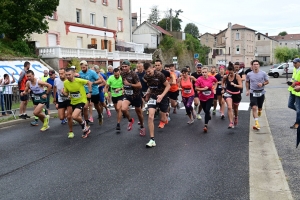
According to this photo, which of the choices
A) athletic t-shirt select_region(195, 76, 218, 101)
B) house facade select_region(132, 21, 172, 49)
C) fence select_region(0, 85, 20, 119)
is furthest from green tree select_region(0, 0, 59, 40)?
house facade select_region(132, 21, 172, 49)

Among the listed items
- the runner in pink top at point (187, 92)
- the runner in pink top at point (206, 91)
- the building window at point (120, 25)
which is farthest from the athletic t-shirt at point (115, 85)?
the building window at point (120, 25)

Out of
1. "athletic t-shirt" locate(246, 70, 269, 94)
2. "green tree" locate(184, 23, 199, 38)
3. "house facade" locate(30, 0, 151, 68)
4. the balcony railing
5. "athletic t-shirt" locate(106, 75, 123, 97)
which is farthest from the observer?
"green tree" locate(184, 23, 199, 38)

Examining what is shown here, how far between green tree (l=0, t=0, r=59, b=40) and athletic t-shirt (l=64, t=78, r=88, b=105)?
59.4 feet

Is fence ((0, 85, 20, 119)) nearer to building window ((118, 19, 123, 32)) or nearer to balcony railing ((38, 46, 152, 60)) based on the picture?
balcony railing ((38, 46, 152, 60))

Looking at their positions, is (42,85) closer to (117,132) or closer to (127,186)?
(117,132)

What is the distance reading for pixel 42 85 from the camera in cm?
1033

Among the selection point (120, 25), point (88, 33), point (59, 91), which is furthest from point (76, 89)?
point (120, 25)

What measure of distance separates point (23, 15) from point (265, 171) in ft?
75.2

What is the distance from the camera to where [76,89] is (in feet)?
28.8

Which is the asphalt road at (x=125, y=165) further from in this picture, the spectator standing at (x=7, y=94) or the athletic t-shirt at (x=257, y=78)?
the spectator standing at (x=7, y=94)

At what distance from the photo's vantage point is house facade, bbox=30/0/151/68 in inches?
1179

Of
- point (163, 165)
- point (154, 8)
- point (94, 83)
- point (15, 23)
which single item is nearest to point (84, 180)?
point (163, 165)

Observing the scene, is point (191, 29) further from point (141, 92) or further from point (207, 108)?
point (207, 108)

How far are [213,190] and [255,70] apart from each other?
563 cm
